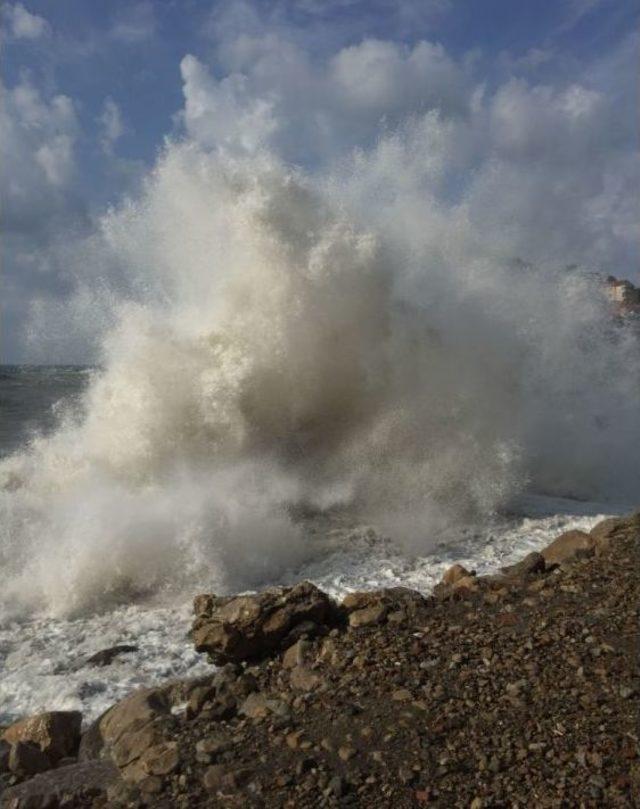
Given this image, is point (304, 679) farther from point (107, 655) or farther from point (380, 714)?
point (107, 655)

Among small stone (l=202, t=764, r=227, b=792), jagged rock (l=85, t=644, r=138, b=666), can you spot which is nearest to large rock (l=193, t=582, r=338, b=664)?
jagged rock (l=85, t=644, r=138, b=666)

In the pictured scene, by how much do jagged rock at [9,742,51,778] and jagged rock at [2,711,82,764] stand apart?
63mm

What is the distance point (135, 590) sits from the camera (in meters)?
7.43

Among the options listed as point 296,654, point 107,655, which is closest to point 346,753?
point 296,654

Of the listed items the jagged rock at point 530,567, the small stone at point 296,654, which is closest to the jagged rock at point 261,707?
the small stone at point 296,654

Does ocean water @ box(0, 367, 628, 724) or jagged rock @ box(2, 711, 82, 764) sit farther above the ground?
ocean water @ box(0, 367, 628, 724)

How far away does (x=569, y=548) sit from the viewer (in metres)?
6.66

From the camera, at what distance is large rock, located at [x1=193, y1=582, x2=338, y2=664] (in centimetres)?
506

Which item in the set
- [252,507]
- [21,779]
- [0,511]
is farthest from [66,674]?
[0,511]

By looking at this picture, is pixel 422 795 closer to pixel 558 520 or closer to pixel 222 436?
pixel 558 520

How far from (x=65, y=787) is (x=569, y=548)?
4947mm

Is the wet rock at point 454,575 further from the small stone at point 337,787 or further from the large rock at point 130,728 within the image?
the small stone at point 337,787

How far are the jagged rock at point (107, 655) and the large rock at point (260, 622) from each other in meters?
0.88

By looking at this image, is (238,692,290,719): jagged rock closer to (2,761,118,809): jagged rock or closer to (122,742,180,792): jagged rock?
(122,742,180,792): jagged rock
